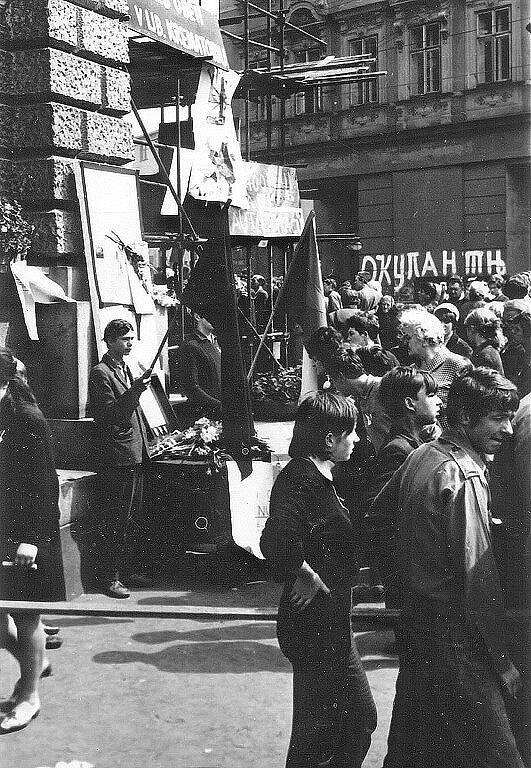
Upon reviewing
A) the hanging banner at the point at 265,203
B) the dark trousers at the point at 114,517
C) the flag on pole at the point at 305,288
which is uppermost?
the hanging banner at the point at 265,203

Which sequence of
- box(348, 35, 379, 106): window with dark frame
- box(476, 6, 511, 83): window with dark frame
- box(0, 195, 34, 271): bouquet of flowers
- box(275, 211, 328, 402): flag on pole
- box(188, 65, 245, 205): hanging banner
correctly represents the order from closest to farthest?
box(0, 195, 34, 271): bouquet of flowers < box(275, 211, 328, 402): flag on pole < box(188, 65, 245, 205): hanging banner < box(476, 6, 511, 83): window with dark frame < box(348, 35, 379, 106): window with dark frame

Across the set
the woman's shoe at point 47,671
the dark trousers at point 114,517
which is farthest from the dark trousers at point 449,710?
the dark trousers at point 114,517

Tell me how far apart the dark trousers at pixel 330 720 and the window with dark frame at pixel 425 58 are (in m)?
24.9

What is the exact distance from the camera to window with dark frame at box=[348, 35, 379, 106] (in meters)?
27.7

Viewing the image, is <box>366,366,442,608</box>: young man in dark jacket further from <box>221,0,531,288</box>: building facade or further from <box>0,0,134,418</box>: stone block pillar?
<box>221,0,531,288</box>: building facade

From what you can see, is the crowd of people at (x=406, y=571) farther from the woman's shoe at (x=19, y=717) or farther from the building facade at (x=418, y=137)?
the building facade at (x=418, y=137)

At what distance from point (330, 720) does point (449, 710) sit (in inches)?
18.6

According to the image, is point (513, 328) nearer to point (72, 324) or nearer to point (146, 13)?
point (72, 324)

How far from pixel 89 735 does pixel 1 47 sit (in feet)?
16.7

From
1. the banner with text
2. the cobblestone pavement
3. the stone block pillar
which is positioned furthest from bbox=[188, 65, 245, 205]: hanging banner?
the banner with text

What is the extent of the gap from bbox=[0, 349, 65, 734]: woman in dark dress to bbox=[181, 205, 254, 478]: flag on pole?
1.68 meters

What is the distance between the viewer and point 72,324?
7.27 metres

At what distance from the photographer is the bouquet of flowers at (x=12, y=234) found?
282 inches

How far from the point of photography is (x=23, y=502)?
4.73 meters
